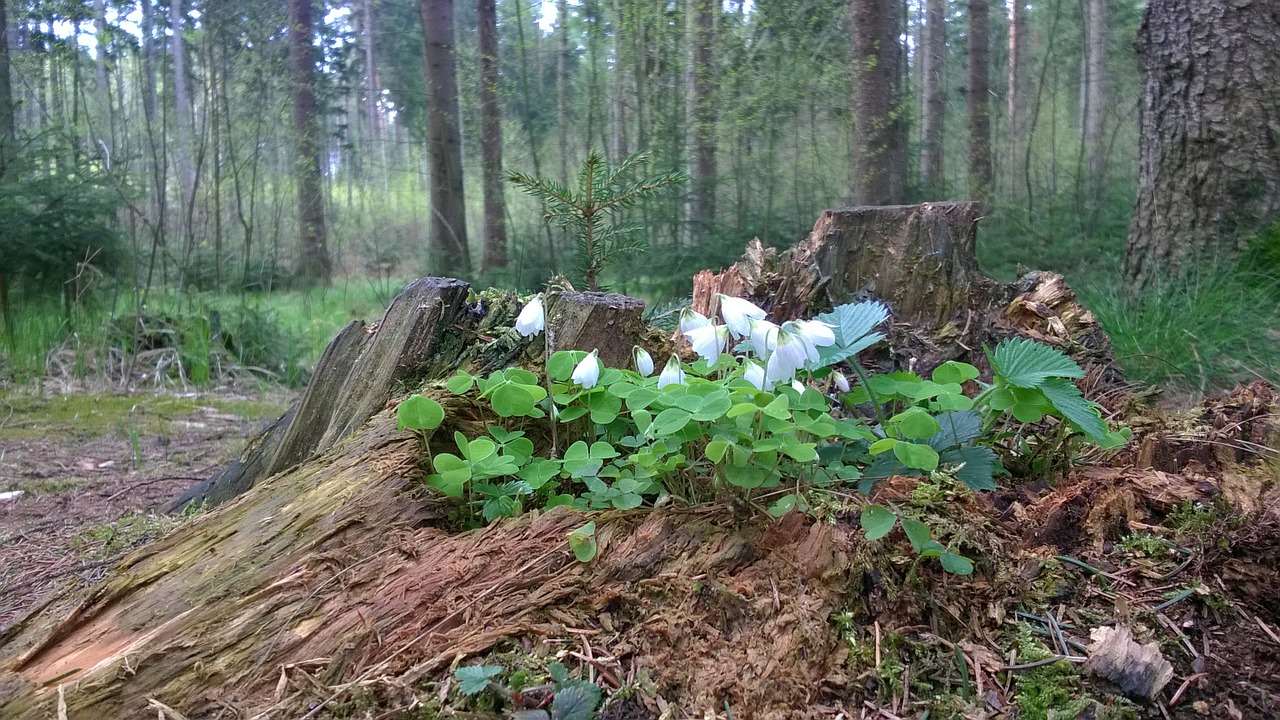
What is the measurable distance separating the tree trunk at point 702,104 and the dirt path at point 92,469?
4421 millimetres

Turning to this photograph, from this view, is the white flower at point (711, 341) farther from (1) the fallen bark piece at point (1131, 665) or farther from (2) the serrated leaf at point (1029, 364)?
(1) the fallen bark piece at point (1131, 665)

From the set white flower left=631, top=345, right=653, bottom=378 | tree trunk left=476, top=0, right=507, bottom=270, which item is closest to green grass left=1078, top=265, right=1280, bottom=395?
white flower left=631, top=345, right=653, bottom=378

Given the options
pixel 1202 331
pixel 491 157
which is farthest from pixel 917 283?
pixel 491 157

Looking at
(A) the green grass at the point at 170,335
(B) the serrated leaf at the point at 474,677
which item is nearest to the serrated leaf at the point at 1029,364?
(B) the serrated leaf at the point at 474,677

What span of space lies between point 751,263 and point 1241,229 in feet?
11.3

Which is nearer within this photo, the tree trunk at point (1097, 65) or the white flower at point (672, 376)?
the white flower at point (672, 376)

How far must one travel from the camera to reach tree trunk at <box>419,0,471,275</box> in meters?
8.71

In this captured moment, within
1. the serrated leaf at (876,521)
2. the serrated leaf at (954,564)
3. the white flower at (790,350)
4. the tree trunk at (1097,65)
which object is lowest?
the serrated leaf at (954,564)

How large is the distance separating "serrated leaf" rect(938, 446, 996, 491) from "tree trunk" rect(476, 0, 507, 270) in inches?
272

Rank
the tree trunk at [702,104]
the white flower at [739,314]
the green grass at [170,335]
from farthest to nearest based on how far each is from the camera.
Result: the tree trunk at [702,104], the green grass at [170,335], the white flower at [739,314]

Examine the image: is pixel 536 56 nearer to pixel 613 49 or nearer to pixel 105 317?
pixel 613 49

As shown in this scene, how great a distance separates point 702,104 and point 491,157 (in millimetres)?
2544

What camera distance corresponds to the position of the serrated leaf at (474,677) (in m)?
1.21

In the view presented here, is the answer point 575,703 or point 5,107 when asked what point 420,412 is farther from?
point 5,107
